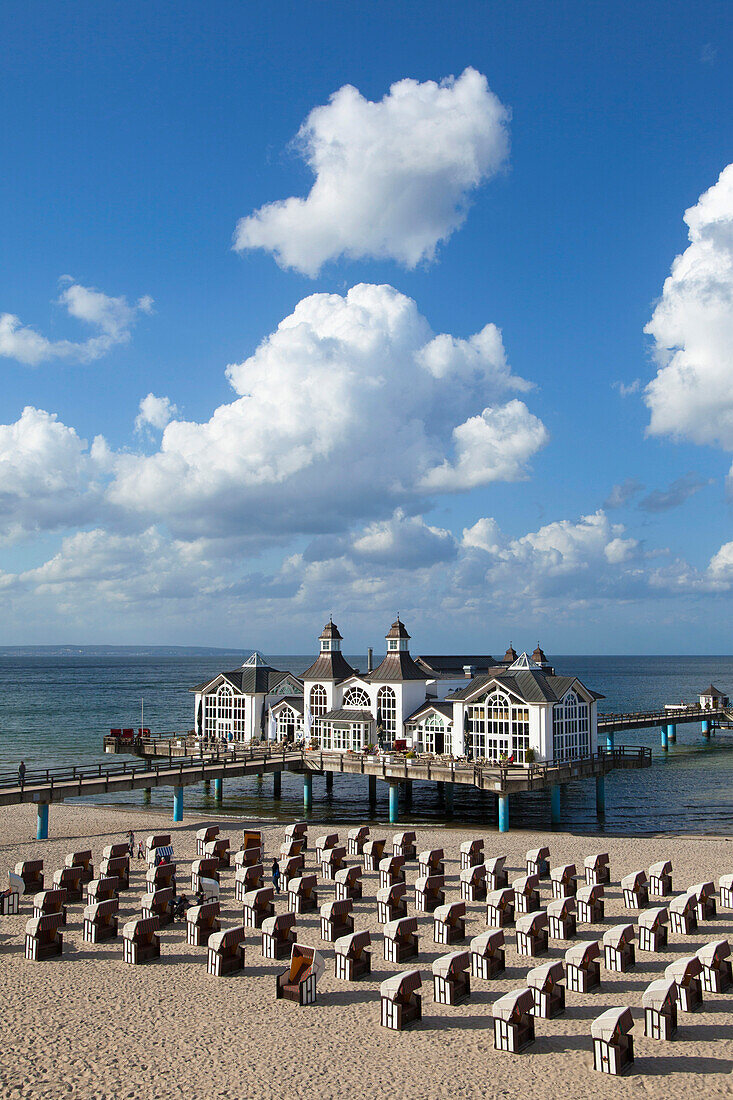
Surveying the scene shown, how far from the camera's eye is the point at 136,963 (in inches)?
790

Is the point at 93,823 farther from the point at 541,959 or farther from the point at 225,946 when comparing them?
the point at 541,959

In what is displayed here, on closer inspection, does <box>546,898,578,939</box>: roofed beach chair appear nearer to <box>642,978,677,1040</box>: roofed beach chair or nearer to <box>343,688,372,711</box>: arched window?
<box>642,978,677,1040</box>: roofed beach chair

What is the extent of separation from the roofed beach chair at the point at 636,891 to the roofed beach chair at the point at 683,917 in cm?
163

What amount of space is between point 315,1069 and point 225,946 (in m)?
4.78

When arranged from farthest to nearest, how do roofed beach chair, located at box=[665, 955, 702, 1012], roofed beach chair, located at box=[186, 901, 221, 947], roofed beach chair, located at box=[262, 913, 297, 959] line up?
roofed beach chair, located at box=[186, 901, 221, 947], roofed beach chair, located at box=[262, 913, 297, 959], roofed beach chair, located at box=[665, 955, 702, 1012]

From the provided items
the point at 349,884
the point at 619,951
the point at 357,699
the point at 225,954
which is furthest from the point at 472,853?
the point at 357,699

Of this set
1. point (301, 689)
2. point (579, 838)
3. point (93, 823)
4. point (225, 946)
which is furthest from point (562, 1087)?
point (301, 689)

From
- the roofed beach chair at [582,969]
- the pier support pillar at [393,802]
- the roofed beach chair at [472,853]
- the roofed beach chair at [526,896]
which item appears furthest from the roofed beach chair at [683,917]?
the pier support pillar at [393,802]

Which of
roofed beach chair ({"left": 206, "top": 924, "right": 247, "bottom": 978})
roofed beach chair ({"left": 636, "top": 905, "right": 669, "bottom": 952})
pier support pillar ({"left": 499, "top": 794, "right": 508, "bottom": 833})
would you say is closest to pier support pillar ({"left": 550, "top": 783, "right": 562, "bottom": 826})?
pier support pillar ({"left": 499, "top": 794, "right": 508, "bottom": 833})

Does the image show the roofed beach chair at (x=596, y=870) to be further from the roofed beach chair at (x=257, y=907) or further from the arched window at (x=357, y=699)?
the arched window at (x=357, y=699)

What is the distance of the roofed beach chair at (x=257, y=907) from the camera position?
22.8 meters

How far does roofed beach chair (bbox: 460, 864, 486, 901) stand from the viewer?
25.1 meters

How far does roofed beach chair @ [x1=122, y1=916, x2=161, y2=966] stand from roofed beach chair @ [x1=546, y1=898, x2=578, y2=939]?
983cm

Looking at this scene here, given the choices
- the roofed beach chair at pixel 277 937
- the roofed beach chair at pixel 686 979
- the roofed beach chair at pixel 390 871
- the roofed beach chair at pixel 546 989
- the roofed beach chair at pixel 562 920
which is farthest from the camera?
the roofed beach chair at pixel 390 871
